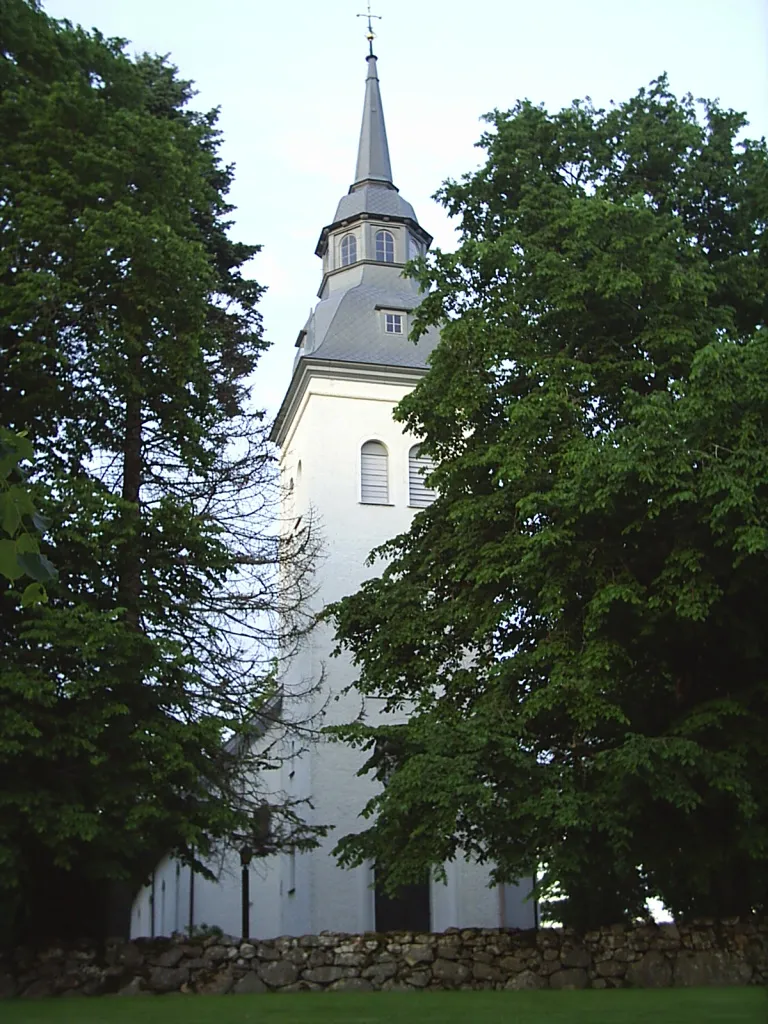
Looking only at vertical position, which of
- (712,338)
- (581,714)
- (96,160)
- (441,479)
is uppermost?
(96,160)

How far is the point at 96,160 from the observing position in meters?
16.2

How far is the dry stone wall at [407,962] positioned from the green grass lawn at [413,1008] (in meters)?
0.61

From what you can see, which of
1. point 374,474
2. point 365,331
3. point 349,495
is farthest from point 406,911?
point 365,331

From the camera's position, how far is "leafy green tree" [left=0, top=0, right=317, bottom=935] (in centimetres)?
1395

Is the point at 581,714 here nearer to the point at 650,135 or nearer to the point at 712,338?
the point at 712,338

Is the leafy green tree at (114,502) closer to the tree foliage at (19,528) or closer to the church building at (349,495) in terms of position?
the church building at (349,495)

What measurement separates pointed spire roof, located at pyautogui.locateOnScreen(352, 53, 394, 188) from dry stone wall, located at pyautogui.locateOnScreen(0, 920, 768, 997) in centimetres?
2306

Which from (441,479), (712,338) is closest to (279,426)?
(441,479)

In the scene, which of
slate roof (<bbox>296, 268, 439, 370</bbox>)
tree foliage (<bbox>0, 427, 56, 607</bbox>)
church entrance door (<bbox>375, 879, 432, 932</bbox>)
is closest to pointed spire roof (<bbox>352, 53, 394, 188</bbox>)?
slate roof (<bbox>296, 268, 439, 370</bbox>)

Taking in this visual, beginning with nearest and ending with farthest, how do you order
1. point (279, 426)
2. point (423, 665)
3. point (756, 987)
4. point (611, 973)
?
point (756, 987) → point (611, 973) → point (423, 665) → point (279, 426)

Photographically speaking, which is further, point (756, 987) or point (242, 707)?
point (242, 707)

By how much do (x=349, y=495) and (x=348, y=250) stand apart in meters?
7.53

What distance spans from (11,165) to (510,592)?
892cm

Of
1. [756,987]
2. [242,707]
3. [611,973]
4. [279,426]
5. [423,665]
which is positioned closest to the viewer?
[756,987]
